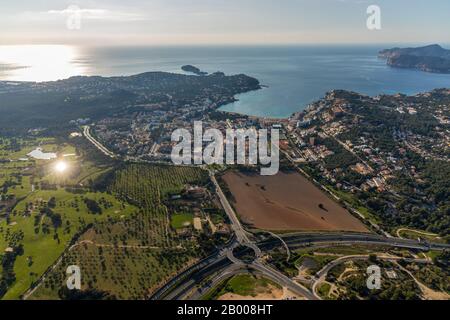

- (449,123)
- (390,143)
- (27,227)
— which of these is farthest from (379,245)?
(449,123)

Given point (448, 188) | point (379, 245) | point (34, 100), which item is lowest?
point (379, 245)

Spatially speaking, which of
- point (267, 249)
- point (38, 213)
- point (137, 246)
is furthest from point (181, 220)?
point (38, 213)

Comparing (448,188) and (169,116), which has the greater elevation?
(169,116)

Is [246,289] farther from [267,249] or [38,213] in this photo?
[38,213]

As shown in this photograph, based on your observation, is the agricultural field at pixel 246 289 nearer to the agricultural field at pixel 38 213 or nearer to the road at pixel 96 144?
the agricultural field at pixel 38 213
